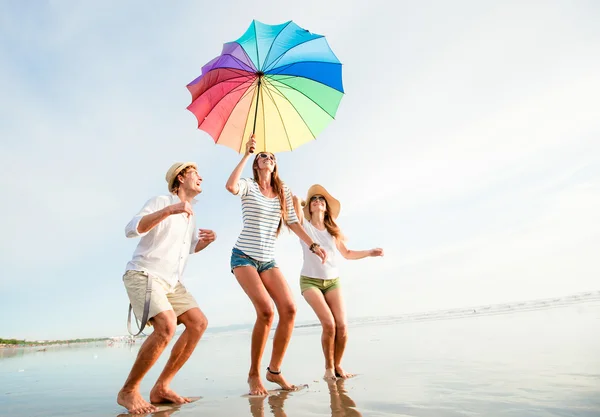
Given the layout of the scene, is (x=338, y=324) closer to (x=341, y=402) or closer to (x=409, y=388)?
(x=409, y=388)

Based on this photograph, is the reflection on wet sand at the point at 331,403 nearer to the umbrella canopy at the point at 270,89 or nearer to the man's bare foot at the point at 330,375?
the man's bare foot at the point at 330,375

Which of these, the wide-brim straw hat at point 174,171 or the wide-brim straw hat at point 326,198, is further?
the wide-brim straw hat at point 326,198

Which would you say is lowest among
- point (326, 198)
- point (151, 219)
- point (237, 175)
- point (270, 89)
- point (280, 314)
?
point (280, 314)

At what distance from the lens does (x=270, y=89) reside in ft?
16.5

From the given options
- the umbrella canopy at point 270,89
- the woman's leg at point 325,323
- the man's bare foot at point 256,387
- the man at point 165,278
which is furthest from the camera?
the woman's leg at point 325,323

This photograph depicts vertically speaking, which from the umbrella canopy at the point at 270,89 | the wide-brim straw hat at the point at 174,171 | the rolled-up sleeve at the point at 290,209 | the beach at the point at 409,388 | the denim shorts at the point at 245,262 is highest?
the umbrella canopy at the point at 270,89

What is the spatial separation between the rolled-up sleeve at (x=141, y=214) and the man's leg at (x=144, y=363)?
76cm

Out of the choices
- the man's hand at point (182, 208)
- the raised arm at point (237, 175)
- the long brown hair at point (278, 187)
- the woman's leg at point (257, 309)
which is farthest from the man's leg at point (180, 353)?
the long brown hair at point (278, 187)

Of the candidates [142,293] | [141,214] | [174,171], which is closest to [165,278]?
[142,293]

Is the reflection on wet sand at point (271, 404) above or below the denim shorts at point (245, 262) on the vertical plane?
below

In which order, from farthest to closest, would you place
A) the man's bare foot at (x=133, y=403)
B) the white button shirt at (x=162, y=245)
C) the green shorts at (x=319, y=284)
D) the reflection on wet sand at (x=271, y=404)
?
the green shorts at (x=319, y=284), the white button shirt at (x=162, y=245), the man's bare foot at (x=133, y=403), the reflection on wet sand at (x=271, y=404)

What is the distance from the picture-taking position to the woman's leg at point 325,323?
16.5 ft

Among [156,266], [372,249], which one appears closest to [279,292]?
[156,266]

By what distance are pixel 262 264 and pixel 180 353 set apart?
1.27 meters
